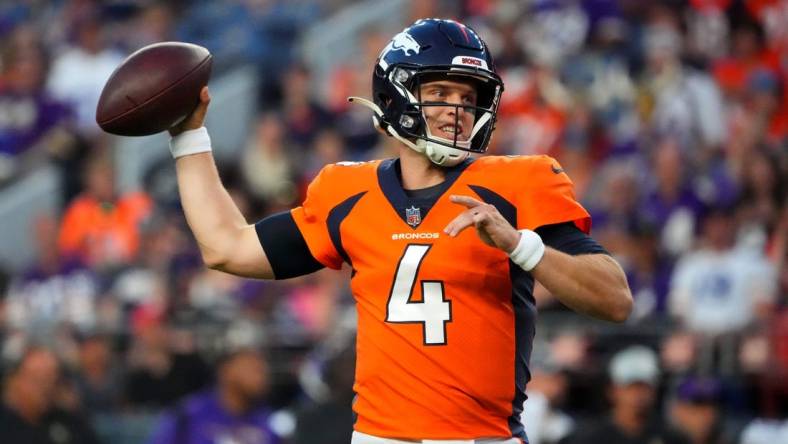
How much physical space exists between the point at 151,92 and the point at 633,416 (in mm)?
3475

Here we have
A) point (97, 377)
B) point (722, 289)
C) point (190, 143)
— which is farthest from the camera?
point (97, 377)

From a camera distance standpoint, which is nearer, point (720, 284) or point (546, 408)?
point (546, 408)

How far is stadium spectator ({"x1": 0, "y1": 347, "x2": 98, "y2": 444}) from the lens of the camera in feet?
25.3

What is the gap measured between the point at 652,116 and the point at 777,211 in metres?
1.62

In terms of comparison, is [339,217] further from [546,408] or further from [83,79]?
[83,79]

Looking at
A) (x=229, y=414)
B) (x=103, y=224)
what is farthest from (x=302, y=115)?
(x=229, y=414)

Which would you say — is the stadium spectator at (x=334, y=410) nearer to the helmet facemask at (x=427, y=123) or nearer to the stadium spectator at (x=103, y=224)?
the helmet facemask at (x=427, y=123)

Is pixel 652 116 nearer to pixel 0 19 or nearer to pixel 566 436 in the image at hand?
pixel 566 436

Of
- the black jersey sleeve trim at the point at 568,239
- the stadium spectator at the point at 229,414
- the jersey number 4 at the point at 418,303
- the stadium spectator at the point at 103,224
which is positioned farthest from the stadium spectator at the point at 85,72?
the black jersey sleeve trim at the point at 568,239

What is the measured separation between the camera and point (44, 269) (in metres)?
10.6

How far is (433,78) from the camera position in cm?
398

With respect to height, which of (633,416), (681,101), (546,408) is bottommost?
(546,408)

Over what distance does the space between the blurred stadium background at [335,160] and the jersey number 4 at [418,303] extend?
290 centimetres

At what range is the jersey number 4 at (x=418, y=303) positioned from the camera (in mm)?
3820
